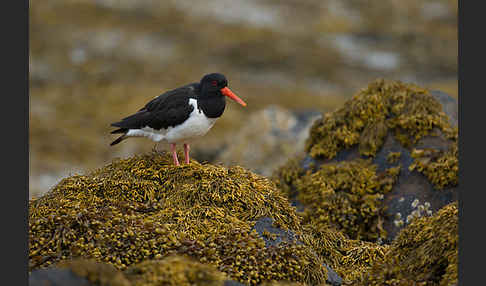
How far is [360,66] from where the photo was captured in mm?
28047

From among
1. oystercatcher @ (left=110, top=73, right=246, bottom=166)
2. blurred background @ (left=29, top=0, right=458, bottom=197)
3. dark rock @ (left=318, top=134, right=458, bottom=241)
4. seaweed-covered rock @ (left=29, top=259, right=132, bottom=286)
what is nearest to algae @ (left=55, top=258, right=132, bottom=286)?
seaweed-covered rock @ (left=29, top=259, right=132, bottom=286)

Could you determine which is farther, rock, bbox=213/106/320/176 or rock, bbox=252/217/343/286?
rock, bbox=213/106/320/176

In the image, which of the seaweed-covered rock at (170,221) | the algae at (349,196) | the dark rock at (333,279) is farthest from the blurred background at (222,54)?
the dark rock at (333,279)

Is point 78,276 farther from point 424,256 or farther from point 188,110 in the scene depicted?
point 188,110

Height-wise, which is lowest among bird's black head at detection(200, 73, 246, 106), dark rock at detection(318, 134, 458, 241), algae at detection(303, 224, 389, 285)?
algae at detection(303, 224, 389, 285)

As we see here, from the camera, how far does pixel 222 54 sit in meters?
28.1

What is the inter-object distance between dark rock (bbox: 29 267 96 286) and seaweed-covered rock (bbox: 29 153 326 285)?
111 cm

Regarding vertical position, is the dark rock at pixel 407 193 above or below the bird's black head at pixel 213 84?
below

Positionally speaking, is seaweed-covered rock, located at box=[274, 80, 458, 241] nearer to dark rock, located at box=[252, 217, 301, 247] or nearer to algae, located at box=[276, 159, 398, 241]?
algae, located at box=[276, 159, 398, 241]

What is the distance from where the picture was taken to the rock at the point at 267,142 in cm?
1425

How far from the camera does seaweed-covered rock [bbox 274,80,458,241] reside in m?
8.02

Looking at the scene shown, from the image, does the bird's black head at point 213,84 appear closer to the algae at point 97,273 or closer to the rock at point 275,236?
the rock at point 275,236

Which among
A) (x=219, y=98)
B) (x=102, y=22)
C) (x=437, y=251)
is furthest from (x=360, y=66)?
(x=437, y=251)

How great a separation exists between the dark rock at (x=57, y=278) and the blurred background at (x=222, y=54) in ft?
50.0
